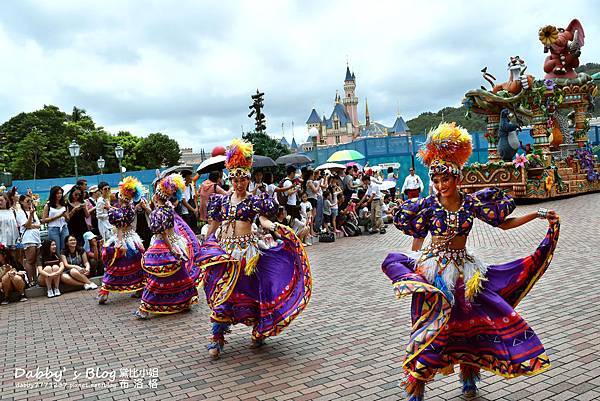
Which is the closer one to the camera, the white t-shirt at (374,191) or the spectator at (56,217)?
the spectator at (56,217)

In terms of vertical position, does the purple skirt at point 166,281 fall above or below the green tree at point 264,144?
below

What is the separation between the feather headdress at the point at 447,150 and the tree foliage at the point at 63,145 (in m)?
46.8

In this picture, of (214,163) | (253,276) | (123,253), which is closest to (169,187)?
(123,253)

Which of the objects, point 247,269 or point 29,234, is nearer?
point 247,269

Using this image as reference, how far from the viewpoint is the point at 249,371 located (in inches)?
195

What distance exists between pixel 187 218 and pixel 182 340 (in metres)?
4.87

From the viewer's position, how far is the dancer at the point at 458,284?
3637 millimetres

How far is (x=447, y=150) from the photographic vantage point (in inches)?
160

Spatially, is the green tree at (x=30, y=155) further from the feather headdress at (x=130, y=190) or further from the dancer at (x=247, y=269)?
the dancer at (x=247, y=269)

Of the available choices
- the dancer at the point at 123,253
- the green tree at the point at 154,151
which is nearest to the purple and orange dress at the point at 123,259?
the dancer at the point at 123,253

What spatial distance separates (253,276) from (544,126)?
18.0m

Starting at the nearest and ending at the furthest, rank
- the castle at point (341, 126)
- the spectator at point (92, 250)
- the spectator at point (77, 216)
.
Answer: the spectator at point (77, 216), the spectator at point (92, 250), the castle at point (341, 126)

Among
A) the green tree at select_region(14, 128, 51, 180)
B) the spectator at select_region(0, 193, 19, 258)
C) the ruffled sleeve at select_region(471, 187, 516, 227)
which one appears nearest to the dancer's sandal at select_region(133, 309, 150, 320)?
the spectator at select_region(0, 193, 19, 258)

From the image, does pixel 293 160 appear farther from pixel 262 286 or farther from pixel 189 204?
pixel 262 286
